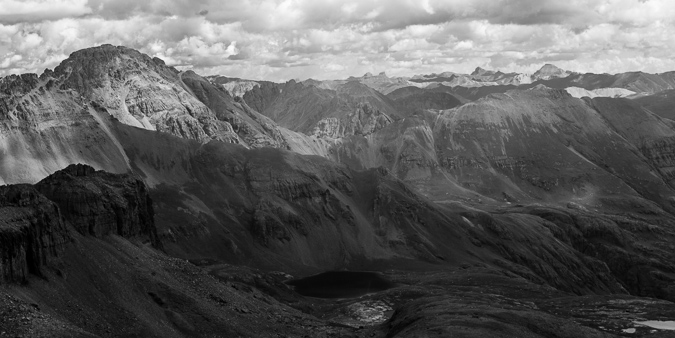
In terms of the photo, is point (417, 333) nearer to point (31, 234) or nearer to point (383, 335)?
point (383, 335)

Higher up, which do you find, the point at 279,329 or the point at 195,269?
the point at 195,269

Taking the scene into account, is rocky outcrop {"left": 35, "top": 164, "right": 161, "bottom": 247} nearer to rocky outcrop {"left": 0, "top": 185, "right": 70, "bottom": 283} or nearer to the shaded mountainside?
the shaded mountainside

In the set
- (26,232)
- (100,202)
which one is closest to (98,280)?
(26,232)

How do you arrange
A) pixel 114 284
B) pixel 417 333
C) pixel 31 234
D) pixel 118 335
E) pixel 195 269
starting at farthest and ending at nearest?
pixel 195 269, pixel 417 333, pixel 114 284, pixel 31 234, pixel 118 335

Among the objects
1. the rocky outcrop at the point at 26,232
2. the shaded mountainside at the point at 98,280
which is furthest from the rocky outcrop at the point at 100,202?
the rocky outcrop at the point at 26,232

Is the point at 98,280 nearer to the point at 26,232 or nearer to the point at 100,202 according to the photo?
the point at 26,232

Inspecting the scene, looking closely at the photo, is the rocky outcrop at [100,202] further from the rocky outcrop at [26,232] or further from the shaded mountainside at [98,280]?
the rocky outcrop at [26,232]

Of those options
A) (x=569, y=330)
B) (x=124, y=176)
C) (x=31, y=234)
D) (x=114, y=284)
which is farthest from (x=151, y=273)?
(x=569, y=330)

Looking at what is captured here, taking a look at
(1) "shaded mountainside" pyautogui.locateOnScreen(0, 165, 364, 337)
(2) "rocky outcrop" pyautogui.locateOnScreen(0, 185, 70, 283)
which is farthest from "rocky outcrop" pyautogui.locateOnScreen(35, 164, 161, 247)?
(2) "rocky outcrop" pyautogui.locateOnScreen(0, 185, 70, 283)
